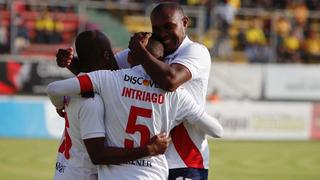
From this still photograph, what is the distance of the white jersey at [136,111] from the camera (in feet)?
17.2

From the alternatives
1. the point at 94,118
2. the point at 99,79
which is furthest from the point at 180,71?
the point at 94,118

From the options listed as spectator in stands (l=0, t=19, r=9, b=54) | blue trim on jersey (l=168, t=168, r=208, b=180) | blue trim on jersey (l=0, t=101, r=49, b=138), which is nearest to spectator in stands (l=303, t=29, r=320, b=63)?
spectator in stands (l=0, t=19, r=9, b=54)

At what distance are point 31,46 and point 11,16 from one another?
116 cm

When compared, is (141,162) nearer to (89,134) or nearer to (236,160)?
(89,134)

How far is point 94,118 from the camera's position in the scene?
532 centimetres

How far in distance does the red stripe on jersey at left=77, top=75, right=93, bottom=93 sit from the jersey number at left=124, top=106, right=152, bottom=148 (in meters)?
0.32

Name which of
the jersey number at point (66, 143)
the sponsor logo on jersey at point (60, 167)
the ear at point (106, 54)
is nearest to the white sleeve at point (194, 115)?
the ear at point (106, 54)

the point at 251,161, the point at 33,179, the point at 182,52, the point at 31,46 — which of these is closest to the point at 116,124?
the point at 182,52

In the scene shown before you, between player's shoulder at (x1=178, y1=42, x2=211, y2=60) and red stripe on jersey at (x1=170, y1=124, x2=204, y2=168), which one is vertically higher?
player's shoulder at (x1=178, y1=42, x2=211, y2=60)

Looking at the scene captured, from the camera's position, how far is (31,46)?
77.5ft

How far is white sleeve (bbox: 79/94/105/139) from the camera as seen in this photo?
17.5ft

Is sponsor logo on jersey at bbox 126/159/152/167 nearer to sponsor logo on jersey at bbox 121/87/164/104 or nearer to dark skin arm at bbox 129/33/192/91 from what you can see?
sponsor logo on jersey at bbox 121/87/164/104

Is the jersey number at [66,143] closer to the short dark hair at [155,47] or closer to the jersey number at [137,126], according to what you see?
the jersey number at [137,126]

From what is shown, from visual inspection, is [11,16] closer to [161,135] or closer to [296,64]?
[296,64]
